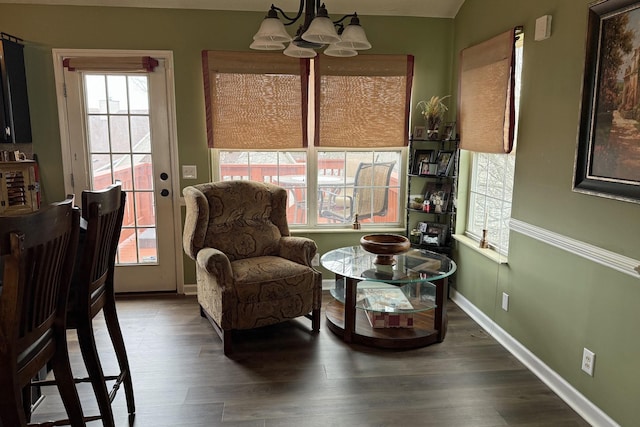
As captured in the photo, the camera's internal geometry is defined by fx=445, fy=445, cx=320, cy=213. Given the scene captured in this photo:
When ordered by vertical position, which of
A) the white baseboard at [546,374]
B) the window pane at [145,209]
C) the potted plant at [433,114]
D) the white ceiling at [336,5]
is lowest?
the white baseboard at [546,374]

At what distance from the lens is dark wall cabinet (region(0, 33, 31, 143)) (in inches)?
132

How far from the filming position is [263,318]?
303 cm

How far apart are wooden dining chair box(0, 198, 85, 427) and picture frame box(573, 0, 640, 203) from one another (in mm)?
2327

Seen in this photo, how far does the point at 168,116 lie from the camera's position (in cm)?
384

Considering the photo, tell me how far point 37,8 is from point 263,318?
3072 millimetres

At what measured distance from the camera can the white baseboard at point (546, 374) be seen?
2261 mm

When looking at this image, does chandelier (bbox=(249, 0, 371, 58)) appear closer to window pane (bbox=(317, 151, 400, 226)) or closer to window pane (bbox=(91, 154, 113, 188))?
window pane (bbox=(317, 151, 400, 226))

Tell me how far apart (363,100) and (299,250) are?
150 centimetres

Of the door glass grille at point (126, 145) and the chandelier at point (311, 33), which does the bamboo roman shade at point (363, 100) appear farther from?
the door glass grille at point (126, 145)

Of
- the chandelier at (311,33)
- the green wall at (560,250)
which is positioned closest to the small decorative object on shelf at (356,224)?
the green wall at (560,250)

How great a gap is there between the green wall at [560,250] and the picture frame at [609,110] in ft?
0.23

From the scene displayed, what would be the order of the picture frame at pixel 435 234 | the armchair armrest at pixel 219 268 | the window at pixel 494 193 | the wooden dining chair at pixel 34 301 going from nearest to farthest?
the wooden dining chair at pixel 34 301
the armchair armrest at pixel 219 268
the window at pixel 494 193
the picture frame at pixel 435 234

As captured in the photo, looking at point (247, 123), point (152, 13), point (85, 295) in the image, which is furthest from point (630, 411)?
point (152, 13)

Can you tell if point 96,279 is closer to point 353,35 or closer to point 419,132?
point 353,35
